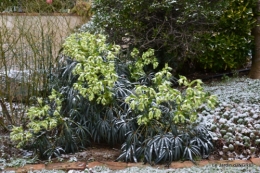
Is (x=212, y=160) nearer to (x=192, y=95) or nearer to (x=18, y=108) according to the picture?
(x=192, y=95)

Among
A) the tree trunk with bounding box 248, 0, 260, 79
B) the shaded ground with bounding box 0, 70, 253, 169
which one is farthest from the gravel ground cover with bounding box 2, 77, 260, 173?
the tree trunk with bounding box 248, 0, 260, 79

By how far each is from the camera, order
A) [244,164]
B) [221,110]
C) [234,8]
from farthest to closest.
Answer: [234,8], [221,110], [244,164]

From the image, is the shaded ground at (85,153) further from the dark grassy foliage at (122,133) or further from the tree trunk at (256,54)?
the tree trunk at (256,54)

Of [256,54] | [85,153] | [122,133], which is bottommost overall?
[85,153]

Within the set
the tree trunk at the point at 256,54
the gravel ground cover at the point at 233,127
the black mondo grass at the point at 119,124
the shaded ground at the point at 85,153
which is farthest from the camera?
the tree trunk at the point at 256,54

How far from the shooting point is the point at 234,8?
5570 millimetres

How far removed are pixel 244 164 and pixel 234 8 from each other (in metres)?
3.16

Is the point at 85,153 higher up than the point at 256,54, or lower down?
lower down

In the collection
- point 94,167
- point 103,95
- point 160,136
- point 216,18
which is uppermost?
point 216,18

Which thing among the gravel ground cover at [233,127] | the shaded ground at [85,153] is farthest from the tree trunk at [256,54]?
the shaded ground at [85,153]

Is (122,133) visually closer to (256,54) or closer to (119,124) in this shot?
(119,124)

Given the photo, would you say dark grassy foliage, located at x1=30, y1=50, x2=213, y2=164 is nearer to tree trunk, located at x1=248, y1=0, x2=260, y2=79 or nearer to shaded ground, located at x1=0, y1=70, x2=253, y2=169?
shaded ground, located at x1=0, y1=70, x2=253, y2=169

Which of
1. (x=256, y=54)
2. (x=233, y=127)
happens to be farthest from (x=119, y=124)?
(x=256, y=54)

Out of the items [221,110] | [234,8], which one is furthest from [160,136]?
[234,8]
